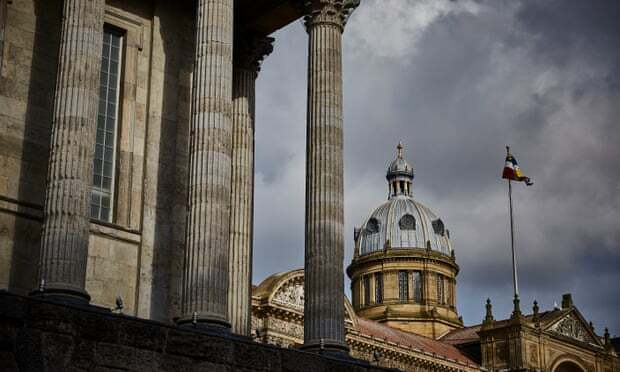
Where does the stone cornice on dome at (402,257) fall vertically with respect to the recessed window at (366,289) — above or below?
above

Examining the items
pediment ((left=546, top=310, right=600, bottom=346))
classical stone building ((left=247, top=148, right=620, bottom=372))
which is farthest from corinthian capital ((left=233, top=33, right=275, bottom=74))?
pediment ((left=546, top=310, right=600, bottom=346))

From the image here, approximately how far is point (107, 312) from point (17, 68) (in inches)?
355

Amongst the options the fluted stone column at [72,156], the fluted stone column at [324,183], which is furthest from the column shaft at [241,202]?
the fluted stone column at [72,156]

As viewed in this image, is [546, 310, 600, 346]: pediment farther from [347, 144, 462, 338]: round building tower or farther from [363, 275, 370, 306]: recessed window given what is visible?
[363, 275, 370, 306]: recessed window

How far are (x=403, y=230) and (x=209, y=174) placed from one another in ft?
293

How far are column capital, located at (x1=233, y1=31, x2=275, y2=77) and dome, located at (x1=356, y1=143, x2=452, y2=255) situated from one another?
7997 cm

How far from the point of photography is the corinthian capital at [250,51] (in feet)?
113

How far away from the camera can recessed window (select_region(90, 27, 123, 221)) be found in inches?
1173

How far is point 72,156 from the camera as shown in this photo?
25188 millimetres

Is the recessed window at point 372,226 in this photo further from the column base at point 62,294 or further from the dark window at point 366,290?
the column base at point 62,294

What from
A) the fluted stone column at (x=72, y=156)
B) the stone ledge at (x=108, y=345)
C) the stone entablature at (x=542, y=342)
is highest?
the stone entablature at (x=542, y=342)

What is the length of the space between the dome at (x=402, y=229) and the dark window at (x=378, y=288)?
119 inches

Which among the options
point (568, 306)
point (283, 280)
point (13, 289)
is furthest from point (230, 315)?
point (568, 306)

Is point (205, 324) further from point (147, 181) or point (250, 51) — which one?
point (250, 51)
